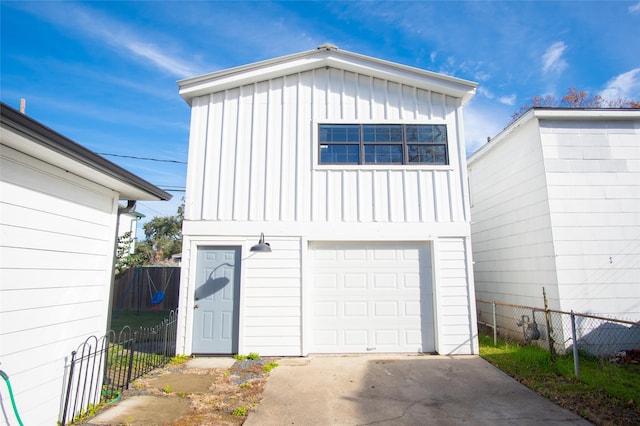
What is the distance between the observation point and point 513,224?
26.7ft

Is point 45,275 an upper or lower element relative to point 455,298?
upper

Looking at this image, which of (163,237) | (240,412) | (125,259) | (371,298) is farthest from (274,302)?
(163,237)

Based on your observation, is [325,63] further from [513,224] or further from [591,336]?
[591,336]

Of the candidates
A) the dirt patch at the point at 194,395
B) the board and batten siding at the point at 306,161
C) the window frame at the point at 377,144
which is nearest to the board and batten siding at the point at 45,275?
the dirt patch at the point at 194,395

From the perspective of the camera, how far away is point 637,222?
687cm

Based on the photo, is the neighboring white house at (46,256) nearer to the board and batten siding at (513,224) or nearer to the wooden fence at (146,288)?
the board and batten siding at (513,224)

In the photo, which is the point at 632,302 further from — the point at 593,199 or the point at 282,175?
the point at 282,175

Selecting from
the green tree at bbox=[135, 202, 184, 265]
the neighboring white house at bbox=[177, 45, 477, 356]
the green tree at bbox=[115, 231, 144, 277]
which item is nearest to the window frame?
the neighboring white house at bbox=[177, 45, 477, 356]

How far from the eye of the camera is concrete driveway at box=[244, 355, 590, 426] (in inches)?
151

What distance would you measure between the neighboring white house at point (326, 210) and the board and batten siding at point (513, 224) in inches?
66.6

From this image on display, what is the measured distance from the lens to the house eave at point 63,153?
2.71 metres

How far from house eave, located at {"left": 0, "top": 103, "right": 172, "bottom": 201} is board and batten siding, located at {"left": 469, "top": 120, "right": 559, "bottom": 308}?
24.8 ft

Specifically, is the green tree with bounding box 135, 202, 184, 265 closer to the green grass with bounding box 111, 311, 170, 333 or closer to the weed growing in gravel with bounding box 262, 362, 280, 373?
the green grass with bounding box 111, 311, 170, 333

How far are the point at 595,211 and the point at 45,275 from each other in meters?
9.31
